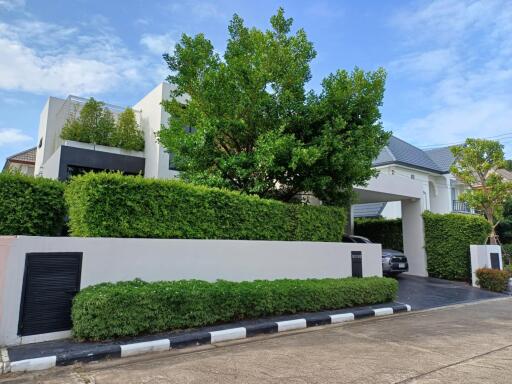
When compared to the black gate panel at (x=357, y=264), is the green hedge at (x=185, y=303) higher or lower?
lower

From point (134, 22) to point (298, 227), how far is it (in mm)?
6711

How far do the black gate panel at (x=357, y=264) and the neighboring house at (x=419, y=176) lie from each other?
11690 millimetres

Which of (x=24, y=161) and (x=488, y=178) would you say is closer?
(x=488, y=178)

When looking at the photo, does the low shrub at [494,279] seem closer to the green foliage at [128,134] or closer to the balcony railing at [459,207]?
the balcony railing at [459,207]

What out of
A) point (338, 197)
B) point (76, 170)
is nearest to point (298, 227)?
point (338, 197)

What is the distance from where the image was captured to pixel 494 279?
564 inches

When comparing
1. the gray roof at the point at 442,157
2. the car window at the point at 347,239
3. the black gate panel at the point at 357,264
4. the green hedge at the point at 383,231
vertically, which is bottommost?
the black gate panel at the point at 357,264

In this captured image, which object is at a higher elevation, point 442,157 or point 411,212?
point 442,157

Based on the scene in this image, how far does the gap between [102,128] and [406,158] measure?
16553 mm

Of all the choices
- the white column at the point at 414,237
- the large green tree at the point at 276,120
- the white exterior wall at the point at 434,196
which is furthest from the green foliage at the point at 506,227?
the large green tree at the point at 276,120

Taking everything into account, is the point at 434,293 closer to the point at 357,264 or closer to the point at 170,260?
the point at 357,264

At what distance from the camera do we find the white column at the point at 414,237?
56.1 ft

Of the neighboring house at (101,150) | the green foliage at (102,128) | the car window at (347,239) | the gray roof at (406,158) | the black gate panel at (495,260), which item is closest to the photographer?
the neighboring house at (101,150)

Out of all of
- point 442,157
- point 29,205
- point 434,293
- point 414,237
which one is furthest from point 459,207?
point 29,205
